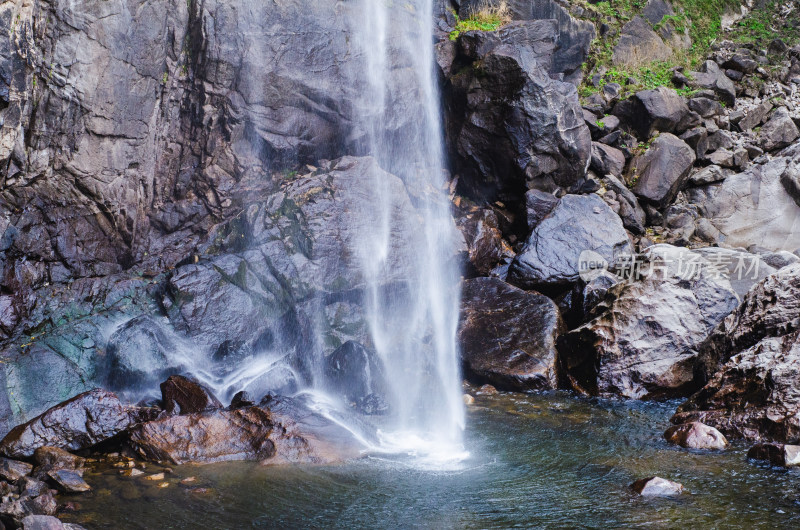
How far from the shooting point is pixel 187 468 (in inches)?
242

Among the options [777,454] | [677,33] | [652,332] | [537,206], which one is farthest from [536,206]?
[677,33]

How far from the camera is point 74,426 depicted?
Answer: 21.5 feet

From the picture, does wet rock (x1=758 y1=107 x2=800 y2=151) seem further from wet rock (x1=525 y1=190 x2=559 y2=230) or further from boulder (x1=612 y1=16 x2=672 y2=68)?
wet rock (x1=525 y1=190 x2=559 y2=230)

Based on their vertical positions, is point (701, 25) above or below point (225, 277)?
above

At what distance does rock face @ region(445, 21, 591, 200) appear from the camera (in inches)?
500

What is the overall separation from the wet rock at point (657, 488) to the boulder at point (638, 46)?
14.7 meters

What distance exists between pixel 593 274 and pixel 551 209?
2096 millimetres

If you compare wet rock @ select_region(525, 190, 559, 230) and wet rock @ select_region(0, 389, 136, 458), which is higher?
wet rock @ select_region(525, 190, 559, 230)

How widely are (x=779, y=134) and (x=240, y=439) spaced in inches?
643

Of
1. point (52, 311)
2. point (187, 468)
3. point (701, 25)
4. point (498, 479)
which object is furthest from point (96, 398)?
point (701, 25)

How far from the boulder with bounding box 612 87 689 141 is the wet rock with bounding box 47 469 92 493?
1443 cm

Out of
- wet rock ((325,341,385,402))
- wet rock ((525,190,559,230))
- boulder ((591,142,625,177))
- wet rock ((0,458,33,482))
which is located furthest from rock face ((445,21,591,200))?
wet rock ((0,458,33,482))

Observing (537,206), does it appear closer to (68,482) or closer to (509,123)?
(509,123)

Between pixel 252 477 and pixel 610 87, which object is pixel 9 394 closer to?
pixel 252 477
